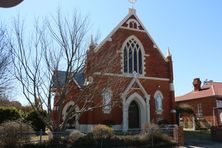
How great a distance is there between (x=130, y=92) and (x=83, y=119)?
5480 millimetres

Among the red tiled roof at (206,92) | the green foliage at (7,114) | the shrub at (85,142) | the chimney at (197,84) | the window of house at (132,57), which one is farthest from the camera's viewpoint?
the chimney at (197,84)

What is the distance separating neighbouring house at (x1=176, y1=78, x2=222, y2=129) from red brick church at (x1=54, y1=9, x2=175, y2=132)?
10162 mm

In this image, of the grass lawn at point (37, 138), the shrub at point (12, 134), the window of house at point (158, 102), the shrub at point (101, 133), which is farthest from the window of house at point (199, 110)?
the shrub at point (12, 134)

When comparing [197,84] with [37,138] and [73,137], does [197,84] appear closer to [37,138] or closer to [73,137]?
[73,137]

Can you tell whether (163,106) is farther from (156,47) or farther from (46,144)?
(46,144)

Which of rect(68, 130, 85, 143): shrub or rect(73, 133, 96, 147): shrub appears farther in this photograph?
rect(68, 130, 85, 143): shrub

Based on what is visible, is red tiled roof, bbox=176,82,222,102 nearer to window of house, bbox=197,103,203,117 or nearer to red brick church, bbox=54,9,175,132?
window of house, bbox=197,103,203,117

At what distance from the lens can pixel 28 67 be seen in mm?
19781

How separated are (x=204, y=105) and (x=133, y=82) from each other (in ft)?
60.6

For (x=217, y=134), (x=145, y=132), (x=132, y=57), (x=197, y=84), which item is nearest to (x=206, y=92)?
(x=197, y=84)

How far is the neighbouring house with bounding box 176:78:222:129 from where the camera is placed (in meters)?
41.8

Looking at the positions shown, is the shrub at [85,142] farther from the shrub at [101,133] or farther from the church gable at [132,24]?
the church gable at [132,24]

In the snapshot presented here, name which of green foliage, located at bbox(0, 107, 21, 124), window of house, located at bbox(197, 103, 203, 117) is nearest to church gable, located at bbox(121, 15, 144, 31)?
green foliage, located at bbox(0, 107, 21, 124)

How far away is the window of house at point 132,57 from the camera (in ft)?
101
